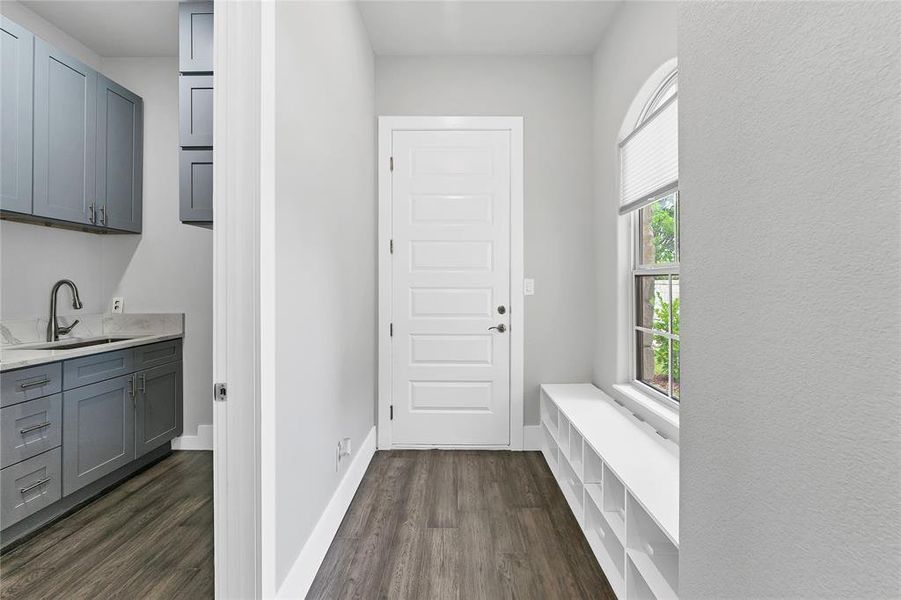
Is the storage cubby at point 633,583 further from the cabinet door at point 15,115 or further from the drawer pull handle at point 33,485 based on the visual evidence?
the cabinet door at point 15,115

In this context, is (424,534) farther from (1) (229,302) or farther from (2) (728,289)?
(2) (728,289)

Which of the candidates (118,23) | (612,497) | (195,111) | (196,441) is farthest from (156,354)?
(612,497)

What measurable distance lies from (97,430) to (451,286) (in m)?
2.29

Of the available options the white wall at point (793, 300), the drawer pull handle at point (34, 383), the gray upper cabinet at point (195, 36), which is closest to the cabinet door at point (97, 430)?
the drawer pull handle at point (34, 383)

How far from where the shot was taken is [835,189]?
580mm

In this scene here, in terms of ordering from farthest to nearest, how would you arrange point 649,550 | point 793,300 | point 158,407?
point 158,407, point 649,550, point 793,300

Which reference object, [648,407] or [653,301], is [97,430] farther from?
[653,301]

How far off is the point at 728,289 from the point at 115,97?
151 inches

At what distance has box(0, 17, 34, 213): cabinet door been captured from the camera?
236 centimetres

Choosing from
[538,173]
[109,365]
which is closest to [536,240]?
[538,173]

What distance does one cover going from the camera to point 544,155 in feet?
11.2

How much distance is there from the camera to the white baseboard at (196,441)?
134 inches

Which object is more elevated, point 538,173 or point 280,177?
point 538,173

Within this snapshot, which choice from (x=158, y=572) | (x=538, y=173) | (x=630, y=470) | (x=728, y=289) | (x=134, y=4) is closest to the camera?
(x=728, y=289)
